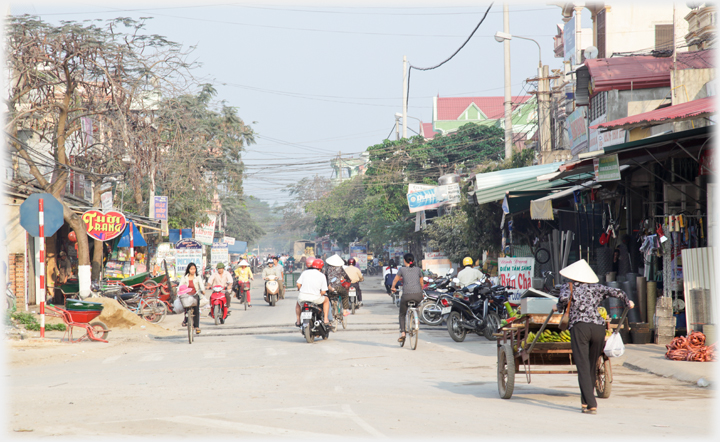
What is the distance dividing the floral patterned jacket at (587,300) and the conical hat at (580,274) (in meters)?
0.07

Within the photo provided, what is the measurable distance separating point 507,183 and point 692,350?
10281 mm

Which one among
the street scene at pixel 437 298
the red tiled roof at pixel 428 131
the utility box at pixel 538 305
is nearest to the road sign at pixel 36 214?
the street scene at pixel 437 298

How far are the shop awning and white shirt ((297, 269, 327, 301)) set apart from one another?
6.32 meters

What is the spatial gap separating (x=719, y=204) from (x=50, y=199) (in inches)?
525

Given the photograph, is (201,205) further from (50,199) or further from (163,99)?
(50,199)

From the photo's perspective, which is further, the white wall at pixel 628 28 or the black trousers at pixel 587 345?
the white wall at pixel 628 28

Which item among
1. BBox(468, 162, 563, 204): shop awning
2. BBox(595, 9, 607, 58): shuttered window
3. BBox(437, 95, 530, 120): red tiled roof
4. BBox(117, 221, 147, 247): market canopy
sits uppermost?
BBox(437, 95, 530, 120): red tiled roof

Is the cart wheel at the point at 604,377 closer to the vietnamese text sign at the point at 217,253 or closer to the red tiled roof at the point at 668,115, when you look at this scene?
the red tiled roof at the point at 668,115

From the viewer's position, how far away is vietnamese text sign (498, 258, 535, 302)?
17.8 metres

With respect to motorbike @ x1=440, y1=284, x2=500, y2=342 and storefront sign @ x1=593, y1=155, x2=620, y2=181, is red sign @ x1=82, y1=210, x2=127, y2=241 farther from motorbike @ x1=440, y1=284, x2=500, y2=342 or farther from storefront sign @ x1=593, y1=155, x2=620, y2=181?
storefront sign @ x1=593, y1=155, x2=620, y2=181

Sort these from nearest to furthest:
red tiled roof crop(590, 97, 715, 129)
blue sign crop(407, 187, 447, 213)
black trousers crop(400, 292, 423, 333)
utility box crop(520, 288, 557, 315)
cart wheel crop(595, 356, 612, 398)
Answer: cart wheel crop(595, 356, 612, 398)
utility box crop(520, 288, 557, 315)
red tiled roof crop(590, 97, 715, 129)
black trousers crop(400, 292, 423, 333)
blue sign crop(407, 187, 447, 213)

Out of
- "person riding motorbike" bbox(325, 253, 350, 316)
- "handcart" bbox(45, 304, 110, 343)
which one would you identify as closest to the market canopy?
"handcart" bbox(45, 304, 110, 343)

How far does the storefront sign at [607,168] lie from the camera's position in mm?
12109

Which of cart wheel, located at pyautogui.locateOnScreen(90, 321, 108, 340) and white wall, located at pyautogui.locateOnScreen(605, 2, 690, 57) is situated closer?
cart wheel, located at pyautogui.locateOnScreen(90, 321, 108, 340)
